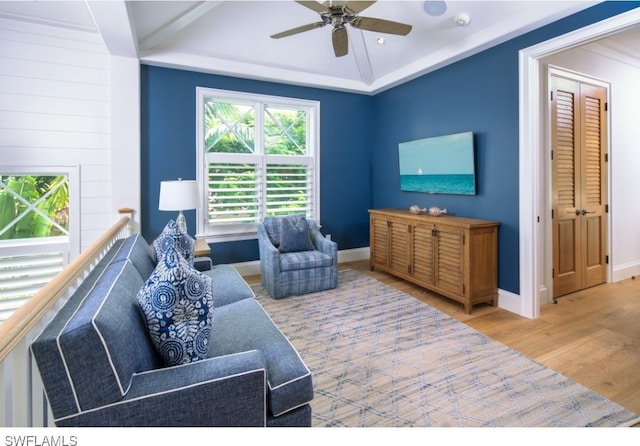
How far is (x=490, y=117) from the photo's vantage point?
11.8 ft

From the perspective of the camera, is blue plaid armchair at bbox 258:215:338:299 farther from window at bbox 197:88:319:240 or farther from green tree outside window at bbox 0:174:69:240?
green tree outside window at bbox 0:174:69:240

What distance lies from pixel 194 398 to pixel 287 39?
4.26 m

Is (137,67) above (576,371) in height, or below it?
above

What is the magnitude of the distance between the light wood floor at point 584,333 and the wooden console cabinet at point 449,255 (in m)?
0.19

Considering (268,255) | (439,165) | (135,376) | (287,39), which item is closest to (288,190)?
(268,255)

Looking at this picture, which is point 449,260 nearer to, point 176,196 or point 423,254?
point 423,254

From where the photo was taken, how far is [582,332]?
2.88 meters

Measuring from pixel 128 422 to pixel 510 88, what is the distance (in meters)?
4.00

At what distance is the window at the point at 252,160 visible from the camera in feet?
14.7

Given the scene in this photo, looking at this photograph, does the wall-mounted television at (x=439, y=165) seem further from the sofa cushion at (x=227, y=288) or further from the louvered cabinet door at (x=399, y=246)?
the sofa cushion at (x=227, y=288)

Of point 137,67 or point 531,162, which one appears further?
point 137,67
